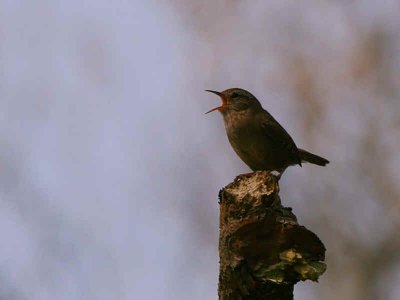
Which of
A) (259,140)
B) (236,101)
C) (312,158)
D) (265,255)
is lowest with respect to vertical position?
(265,255)

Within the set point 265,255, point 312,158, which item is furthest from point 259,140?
point 265,255

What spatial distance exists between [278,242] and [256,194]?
1.26 feet

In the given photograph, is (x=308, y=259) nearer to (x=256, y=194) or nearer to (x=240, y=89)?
(x=256, y=194)

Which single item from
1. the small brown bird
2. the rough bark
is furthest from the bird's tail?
the rough bark

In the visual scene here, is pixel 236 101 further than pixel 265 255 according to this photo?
Yes

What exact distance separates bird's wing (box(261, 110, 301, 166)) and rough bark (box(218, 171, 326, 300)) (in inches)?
128

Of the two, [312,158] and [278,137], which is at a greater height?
[312,158]

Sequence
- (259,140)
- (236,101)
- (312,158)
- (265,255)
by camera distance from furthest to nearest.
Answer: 1. (312,158)
2. (236,101)
3. (259,140)
4. (265,255)

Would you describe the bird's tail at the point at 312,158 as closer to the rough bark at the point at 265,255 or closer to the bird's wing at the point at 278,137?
the bird's wing at the point at 278,137

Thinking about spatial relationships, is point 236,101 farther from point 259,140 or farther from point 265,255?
point 265,255

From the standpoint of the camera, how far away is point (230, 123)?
254 inches

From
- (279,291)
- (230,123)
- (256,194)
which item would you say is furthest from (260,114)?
(279,291)

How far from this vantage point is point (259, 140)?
6.21 meters

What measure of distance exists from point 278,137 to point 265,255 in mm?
3489
